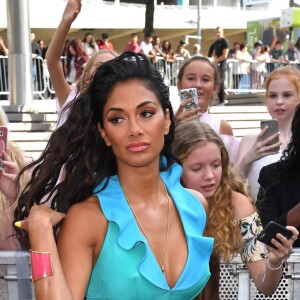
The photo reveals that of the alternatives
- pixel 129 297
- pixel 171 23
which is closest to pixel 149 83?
pixel 129 297

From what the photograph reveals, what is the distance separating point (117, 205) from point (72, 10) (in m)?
2.26

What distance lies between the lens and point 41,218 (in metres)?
2.41

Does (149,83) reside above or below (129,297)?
above

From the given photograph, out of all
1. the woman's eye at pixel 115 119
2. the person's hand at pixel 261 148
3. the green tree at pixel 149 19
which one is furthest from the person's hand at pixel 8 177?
the green tree at pixel 149 19

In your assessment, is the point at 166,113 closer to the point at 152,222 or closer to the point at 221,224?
the point at 152,222

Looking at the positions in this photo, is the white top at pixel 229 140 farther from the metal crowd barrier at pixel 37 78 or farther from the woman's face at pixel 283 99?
the metal crowd barrier at pixel 37 78

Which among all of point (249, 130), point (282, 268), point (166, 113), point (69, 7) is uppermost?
point (69, 7)

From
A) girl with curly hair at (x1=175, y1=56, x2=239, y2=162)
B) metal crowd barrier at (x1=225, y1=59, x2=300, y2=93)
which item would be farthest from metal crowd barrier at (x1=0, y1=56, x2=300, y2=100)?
girl with curly hair at (x1=175, y1=56, x2=239, y2=162)

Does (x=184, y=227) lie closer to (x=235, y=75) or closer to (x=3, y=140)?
(x=3, y=140)

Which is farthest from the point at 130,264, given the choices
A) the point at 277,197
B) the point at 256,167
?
the point at 256,167

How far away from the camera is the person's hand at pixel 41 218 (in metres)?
2.39

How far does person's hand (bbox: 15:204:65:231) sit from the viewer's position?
2.39 meters

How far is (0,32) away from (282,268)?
3005 cm

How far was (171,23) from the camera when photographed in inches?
1481
